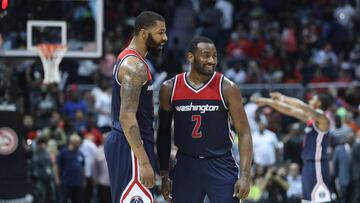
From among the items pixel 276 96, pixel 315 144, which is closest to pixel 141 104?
pixel 276 96

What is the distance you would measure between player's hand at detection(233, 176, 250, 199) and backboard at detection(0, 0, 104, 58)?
584 cm

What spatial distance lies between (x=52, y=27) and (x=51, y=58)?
1.58ft

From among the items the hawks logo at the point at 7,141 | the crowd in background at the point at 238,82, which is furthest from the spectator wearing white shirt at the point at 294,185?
the hawks logo at the point at 7,141

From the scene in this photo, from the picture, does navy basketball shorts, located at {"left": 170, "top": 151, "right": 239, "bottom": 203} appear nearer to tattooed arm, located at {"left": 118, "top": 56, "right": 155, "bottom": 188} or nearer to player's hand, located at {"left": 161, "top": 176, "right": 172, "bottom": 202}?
player's hand, located at {"left": 161, "top": 176, "right": 172, "bottom": 202}

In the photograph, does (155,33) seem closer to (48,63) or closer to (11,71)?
(48,63)

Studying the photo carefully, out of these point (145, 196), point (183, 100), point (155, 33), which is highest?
point (155, 33)

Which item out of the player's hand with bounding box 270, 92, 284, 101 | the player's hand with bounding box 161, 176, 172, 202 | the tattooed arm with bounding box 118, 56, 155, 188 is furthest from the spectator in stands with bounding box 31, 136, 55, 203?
the tattooed arm with bounding box 118, 56, 155, 188

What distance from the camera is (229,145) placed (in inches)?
316

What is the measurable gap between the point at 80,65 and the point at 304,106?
8.59 metres

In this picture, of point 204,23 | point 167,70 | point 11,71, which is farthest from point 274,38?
point 11,71

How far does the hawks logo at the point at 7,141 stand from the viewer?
984 cm

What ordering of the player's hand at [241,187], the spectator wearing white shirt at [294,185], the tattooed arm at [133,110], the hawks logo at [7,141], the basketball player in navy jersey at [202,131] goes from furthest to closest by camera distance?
the spectator wearing white shirt at [294,185] < the hawks logo at [7,141] < the basketball player in navy jersey at [202,131] < the player's hand at [241,187] < the tattooed arm at [133,110]

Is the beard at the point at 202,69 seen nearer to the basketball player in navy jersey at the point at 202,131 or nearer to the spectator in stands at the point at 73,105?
the basketball player in navy jersey at the point at 202,131

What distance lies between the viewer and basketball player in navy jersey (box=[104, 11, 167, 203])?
7.25 meters
